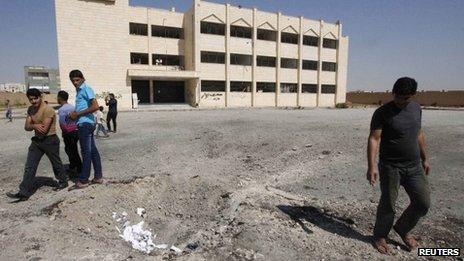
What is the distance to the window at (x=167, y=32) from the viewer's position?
34156mm

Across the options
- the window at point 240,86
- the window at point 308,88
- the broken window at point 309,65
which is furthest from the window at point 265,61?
the window at point 308,88

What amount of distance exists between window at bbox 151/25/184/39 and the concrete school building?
11 cm

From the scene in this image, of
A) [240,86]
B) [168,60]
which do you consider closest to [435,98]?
[240,86]

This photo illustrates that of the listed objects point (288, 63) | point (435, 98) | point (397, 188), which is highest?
point (288, 63)

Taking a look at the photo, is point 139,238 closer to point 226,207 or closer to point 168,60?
point 226,207

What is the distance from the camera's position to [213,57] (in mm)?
36031

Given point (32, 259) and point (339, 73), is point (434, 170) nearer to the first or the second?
point (32, 259)

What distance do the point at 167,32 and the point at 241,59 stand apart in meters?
9.40

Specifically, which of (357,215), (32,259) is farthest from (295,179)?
(32,259)

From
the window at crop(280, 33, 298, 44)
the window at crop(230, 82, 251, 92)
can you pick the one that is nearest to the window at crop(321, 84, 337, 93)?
the window at crop(280, 33, 298, 44)

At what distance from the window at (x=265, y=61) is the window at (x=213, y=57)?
4.95 metres

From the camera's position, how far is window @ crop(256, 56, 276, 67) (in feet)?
128

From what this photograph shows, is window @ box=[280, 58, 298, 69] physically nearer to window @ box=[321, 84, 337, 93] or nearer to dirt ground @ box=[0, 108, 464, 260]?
window @ box=[321, 84, 337, 93]

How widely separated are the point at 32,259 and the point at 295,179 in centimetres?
430
